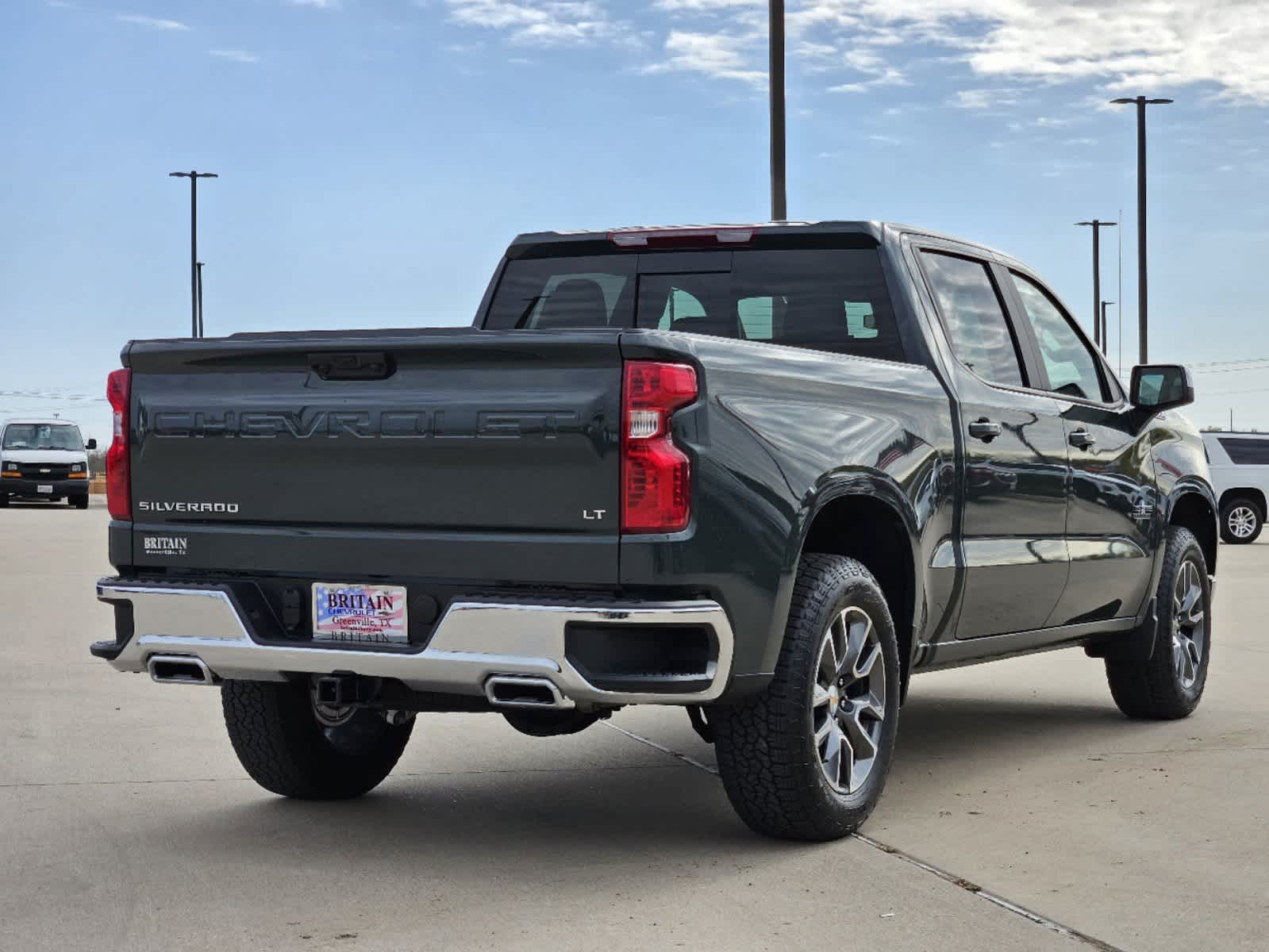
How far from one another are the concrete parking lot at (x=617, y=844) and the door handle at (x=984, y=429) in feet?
4.28

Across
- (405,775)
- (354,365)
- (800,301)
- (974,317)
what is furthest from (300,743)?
(974,317)

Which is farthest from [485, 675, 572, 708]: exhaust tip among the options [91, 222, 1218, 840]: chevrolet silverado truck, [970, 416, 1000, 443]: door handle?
[970, 416, 1000, 443]: door handle

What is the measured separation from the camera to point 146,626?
5801mm

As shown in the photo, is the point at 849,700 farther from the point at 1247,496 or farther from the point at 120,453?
the point at 1247,496

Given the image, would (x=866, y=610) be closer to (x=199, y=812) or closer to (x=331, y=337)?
(x=331, y=337)

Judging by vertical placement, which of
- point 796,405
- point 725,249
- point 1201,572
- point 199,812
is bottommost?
point 199,812

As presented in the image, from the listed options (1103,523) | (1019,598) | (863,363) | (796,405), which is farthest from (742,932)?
(1103,523)

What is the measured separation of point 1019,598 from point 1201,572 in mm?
2095

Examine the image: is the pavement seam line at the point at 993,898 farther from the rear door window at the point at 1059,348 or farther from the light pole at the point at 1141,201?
the light pole at the point at 1141,201

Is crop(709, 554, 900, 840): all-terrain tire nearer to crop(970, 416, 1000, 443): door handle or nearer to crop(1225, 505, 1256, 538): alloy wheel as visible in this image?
crop(970, 416, 1000, 443): door handle

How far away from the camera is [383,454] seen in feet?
18.1

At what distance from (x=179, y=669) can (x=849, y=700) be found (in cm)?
212

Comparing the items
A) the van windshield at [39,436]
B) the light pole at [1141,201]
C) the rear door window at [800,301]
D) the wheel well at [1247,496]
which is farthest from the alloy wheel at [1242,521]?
the rear door window at [800,301]

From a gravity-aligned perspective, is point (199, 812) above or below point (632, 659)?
below
